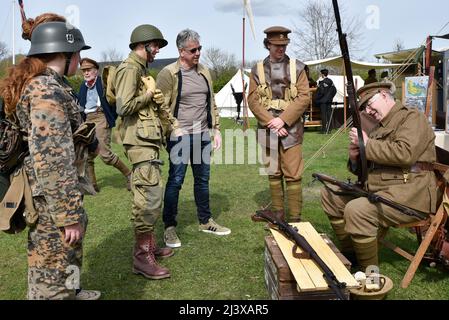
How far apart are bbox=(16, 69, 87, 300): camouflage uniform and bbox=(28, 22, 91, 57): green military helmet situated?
5.4 inches

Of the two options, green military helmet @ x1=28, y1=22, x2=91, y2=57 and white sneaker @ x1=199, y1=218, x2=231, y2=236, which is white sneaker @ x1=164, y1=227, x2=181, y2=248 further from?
green military helmet @ x1=28, y1=22, x2=91, y2=57

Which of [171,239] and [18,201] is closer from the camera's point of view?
[18,201]

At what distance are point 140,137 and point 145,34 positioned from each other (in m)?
0.91

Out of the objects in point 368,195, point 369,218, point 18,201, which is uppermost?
point 18,201

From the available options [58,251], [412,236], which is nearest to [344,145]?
[412,236]

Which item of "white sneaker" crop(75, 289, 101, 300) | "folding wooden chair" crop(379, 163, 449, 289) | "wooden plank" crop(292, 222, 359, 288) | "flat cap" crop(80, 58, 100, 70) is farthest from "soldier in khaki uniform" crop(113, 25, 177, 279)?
"flat cap" crop(80, 58, 100, 70)

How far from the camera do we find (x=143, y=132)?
3.82 meters

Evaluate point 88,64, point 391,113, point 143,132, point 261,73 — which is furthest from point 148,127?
point 88,64

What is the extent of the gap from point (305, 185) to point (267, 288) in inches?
148

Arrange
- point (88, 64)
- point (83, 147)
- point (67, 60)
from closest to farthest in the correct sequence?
point (67, 60) → point (83, 147) → point (88, 64)

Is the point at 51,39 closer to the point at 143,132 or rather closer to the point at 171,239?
the point at 143,132

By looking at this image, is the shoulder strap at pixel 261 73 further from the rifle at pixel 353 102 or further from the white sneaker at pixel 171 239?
the white sneaker at pixel 171 239
